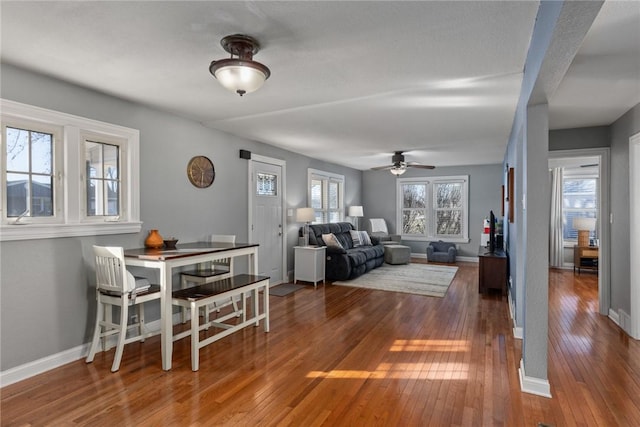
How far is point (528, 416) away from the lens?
2.16 metres

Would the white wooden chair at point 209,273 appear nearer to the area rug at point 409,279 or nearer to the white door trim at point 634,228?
the area rug at point 409,279

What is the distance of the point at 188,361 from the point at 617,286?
459cm

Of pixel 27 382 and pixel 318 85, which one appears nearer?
pixel 27 382

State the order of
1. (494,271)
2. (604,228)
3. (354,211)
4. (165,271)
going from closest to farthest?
(165,271)
(604,228)
(494,271)
(354,211)

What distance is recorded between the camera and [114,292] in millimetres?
2947

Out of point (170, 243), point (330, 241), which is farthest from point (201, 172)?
point (330, 241)

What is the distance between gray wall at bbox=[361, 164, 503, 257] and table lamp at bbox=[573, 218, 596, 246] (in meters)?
1.54

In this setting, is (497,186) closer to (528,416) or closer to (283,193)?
(283,193)

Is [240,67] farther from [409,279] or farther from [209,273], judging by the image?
[409,279]

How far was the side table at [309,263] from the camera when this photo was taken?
232 inches

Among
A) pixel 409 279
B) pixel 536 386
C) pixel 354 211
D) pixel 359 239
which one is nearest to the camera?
pixel 536 386

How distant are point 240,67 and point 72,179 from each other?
1998mm

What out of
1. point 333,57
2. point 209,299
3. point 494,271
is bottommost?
point 494,271

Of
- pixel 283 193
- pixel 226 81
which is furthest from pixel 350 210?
pixel 226 81
